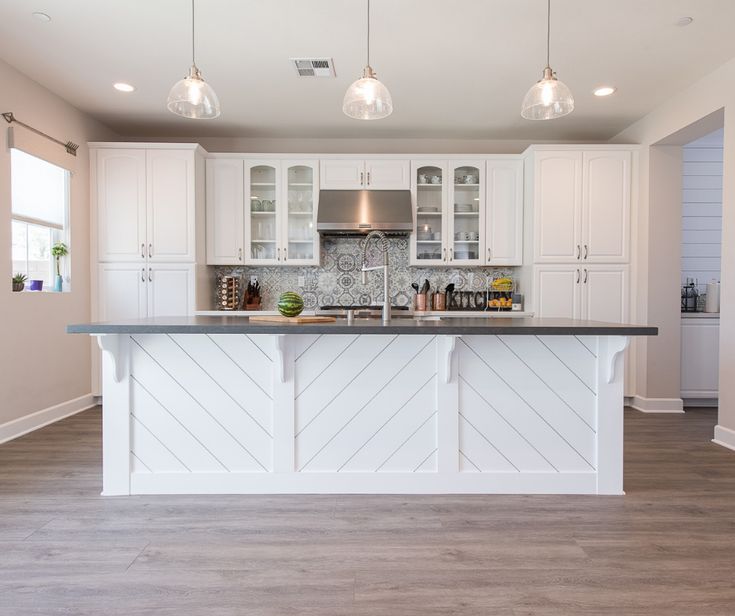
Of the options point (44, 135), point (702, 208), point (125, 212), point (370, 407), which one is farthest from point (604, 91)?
point (44, 135)

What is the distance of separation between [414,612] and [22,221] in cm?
403

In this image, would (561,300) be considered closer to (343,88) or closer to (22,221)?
(343,88)

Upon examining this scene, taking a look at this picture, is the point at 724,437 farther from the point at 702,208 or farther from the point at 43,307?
the point at 43,307

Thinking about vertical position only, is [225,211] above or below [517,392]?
above

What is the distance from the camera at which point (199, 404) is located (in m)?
2.47

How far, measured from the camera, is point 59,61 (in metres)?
3.52

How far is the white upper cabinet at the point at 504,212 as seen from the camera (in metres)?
4.88

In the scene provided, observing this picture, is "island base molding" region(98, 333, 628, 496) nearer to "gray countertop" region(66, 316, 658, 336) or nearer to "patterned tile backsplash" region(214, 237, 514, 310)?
"gray countertop" region(66, 316, 658, 336)

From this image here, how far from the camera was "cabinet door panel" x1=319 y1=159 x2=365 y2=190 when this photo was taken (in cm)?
487

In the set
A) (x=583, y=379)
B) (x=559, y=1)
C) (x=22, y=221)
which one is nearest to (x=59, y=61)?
(x=22, y=221)

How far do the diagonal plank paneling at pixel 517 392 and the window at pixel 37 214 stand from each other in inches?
141

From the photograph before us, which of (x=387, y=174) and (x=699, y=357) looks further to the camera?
(x=387, y=174)

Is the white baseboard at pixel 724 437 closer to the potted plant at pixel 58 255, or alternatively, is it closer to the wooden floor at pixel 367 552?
the wooden floor at pixel 367 552

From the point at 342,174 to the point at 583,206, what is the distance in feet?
7.88
